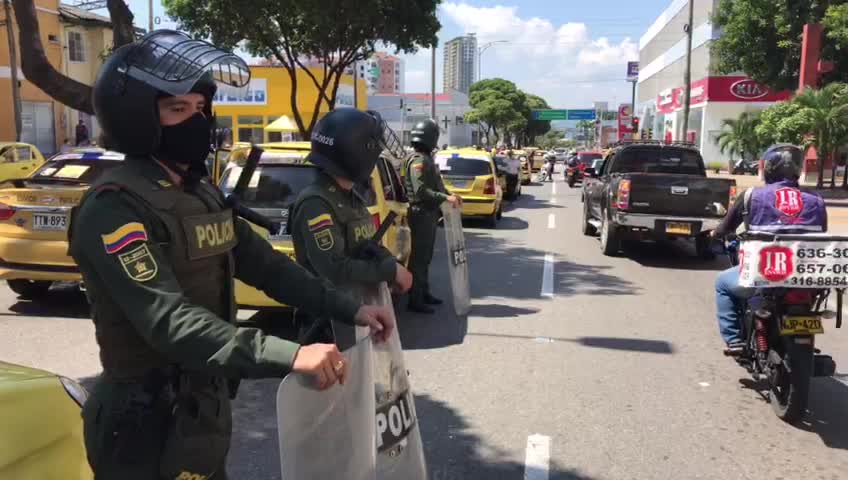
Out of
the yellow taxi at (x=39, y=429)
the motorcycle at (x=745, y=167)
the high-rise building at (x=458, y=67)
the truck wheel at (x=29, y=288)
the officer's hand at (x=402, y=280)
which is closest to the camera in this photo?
the yellow taxi at (x=39, y=429)

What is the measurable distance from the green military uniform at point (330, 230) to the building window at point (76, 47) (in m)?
37.8

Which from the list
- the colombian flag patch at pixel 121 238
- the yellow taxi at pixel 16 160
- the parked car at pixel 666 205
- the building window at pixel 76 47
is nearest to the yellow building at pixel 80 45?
the building window at pixel 76 47

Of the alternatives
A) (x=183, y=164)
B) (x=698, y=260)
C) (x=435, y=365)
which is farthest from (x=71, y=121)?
(x=183, y=164)

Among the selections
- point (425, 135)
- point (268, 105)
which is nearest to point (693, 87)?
point (268, 105)

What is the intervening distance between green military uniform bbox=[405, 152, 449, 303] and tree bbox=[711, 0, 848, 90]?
21054 millimetres

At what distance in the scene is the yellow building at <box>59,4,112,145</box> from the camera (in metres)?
35.8

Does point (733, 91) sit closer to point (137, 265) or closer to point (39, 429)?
point (137, 265)

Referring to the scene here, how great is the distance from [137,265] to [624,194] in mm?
9731

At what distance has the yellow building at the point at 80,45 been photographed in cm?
3578

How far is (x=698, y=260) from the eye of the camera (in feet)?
38.3

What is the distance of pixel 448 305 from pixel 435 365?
2.27m

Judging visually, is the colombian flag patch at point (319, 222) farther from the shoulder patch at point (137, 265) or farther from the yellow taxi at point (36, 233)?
the yellow taxi at point (36, 233)

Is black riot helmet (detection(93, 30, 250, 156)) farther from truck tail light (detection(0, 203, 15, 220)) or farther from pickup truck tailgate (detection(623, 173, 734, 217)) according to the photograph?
pickup truck tailgate (detection(623, 173, 734, 217))

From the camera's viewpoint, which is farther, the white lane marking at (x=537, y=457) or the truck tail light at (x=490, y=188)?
the truck tail light at (x=490, y=188)
